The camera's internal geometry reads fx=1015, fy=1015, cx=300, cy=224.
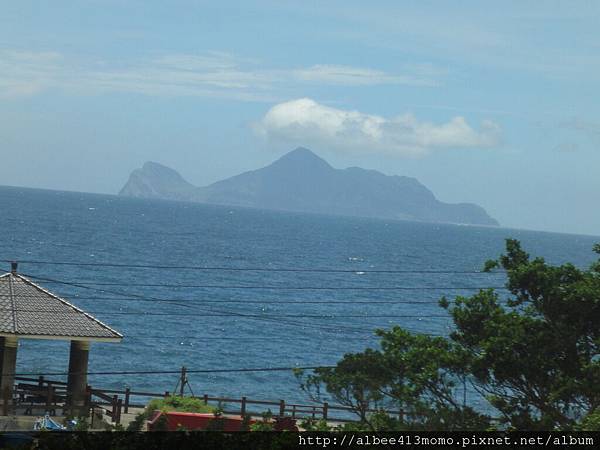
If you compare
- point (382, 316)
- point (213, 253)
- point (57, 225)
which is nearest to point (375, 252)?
point (213, 253)

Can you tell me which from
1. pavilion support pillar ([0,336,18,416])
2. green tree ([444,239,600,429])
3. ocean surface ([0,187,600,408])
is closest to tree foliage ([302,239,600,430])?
green tree ([444,239,600,429])

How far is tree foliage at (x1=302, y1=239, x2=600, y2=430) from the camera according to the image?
22.6 metres

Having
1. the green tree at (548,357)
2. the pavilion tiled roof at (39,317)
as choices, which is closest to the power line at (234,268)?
the pavilion tiled roof at (39,317)

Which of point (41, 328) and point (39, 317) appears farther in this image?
point (39, 317)

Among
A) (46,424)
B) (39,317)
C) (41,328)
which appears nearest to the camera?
(46,424)

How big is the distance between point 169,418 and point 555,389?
30.3ft

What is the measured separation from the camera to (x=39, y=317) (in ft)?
83.0

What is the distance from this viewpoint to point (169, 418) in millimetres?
24891

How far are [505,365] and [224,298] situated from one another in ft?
240

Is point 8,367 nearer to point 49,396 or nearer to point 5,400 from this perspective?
point 5,400

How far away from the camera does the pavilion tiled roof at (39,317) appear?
24.7 meters

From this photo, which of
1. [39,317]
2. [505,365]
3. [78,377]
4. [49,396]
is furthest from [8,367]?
[505,365]

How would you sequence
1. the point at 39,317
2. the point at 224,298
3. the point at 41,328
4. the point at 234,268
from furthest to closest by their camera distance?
1. the point at 234,268
2. the point at 224,298
3. the point at 39,317
4. the point at 41,328

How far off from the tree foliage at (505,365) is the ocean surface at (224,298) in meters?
26.9
